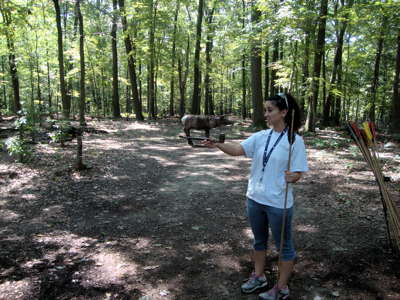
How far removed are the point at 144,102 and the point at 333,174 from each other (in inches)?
1543

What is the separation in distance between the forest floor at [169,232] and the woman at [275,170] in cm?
66

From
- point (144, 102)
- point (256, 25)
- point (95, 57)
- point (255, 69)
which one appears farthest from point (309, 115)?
point (144, 102)

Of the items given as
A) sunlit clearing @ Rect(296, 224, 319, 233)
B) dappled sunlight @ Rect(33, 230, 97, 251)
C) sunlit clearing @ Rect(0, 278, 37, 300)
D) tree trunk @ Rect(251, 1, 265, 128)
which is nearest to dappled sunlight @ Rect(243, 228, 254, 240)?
sunlit clearing @ Rect(296, 224, 319, 233)

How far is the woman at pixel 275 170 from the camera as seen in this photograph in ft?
7.92

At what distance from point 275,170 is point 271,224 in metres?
0.50

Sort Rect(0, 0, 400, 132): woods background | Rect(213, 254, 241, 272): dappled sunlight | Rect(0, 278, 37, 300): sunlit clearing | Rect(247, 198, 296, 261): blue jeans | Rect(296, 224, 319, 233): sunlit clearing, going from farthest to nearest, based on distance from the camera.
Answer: Rect(0, 0, 400, 132): woods background, Rect(296, 224, 319, 233): sunlit clearing, Rect(213, 254, 241, 272): dappled sunlight, Rect(0, 278, 37, 300): sunlit clearing, Rect(247, 198, 296, 261): blue jeans

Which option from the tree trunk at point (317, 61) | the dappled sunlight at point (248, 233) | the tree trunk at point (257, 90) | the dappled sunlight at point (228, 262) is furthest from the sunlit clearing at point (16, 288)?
the tree trunk at point (257, 90)

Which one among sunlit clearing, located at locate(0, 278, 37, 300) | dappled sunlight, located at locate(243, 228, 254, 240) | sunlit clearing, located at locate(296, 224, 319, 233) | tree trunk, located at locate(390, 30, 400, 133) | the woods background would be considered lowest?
sunlit clearing, located at locate(0, 278, 37, 300)

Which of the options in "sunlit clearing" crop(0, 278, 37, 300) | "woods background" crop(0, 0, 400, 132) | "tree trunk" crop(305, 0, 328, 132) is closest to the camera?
"sunlit clearing" crop(0, 278, 37, 300)

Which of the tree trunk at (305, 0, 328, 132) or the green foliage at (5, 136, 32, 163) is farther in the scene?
the tree trunk at (305, 0, 328, 132)

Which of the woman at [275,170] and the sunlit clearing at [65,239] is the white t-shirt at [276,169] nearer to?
the woman at [275,170]

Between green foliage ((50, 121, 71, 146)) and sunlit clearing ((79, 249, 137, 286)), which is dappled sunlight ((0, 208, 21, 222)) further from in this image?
green foliage ((50, 121, 71, 146))

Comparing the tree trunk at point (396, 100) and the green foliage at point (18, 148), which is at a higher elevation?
the tree trunk at point (396, 100)

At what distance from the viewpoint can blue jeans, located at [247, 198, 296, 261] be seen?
2.49 metres
